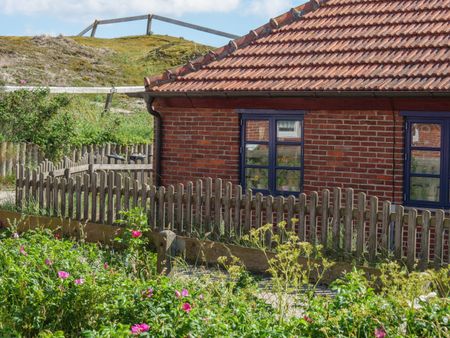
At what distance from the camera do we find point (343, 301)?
6613mm

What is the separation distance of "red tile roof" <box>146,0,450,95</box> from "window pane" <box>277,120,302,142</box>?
2.22ft

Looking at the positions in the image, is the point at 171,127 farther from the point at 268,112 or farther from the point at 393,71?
the point at 393,71

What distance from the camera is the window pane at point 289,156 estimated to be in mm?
14258

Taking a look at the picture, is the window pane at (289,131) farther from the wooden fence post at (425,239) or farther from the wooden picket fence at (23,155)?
the wooden picket fence at (23,155)

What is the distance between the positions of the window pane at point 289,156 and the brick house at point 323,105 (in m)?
0.02

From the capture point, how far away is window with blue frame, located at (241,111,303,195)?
46.8 ft

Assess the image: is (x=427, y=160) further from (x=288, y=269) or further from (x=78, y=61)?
(x=78, y=61)

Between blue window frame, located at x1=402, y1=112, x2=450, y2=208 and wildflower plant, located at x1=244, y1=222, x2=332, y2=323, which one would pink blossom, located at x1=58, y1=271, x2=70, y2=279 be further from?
blue window frame, located at x1=402, y1=112, x2=450, y2=208

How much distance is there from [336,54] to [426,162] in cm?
269

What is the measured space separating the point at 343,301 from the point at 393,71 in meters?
7.48

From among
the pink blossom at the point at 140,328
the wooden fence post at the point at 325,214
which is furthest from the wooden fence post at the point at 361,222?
the pink blossom at the point at 140,328

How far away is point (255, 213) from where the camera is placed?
1277cm

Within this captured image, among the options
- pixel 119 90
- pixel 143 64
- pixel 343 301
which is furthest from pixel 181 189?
pixel 143 64

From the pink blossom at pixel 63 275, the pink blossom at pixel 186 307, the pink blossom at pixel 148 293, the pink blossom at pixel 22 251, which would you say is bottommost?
the pink blossom at pixel 186 307
